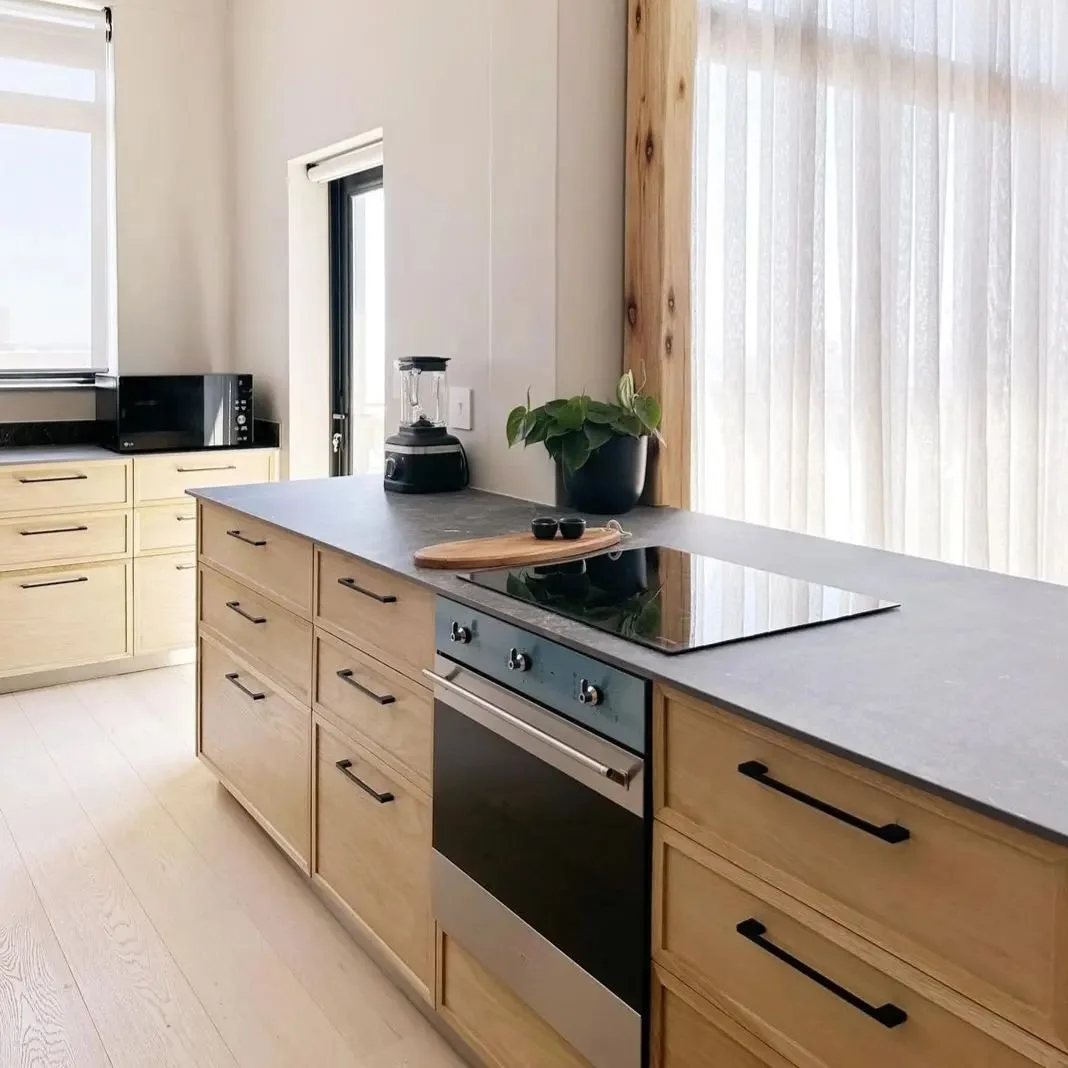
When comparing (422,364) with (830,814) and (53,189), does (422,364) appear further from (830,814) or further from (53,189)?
(53,189)

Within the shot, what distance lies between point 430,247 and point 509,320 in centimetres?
45

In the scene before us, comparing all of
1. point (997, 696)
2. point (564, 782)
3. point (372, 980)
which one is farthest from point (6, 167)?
point (997, 696)

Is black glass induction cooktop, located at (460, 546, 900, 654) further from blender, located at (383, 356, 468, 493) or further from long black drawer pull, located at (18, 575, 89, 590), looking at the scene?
long black drawer pull, located at (18, 575, 89, 590)

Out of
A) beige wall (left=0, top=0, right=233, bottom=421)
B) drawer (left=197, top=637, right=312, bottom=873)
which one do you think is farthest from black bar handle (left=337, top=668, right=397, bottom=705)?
beige wall (left=0, top=0, right=233, bottom=421)

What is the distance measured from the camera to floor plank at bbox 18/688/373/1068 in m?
1.99

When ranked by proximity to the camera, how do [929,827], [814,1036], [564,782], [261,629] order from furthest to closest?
[261,629], [564,782], [814,1036], [929,827]

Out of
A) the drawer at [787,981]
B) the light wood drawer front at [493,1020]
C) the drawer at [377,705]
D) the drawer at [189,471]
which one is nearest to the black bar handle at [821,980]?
the drawer at [787,981]

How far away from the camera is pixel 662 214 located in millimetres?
2480

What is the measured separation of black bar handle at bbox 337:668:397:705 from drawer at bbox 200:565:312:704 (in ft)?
0.59

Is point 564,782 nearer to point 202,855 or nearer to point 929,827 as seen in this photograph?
point 929,827

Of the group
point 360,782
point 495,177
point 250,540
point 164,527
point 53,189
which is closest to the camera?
point 360,782

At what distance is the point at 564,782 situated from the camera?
1.53 m

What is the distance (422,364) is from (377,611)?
918 mm

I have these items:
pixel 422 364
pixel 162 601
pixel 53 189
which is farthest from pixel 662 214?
pixel 53 189
